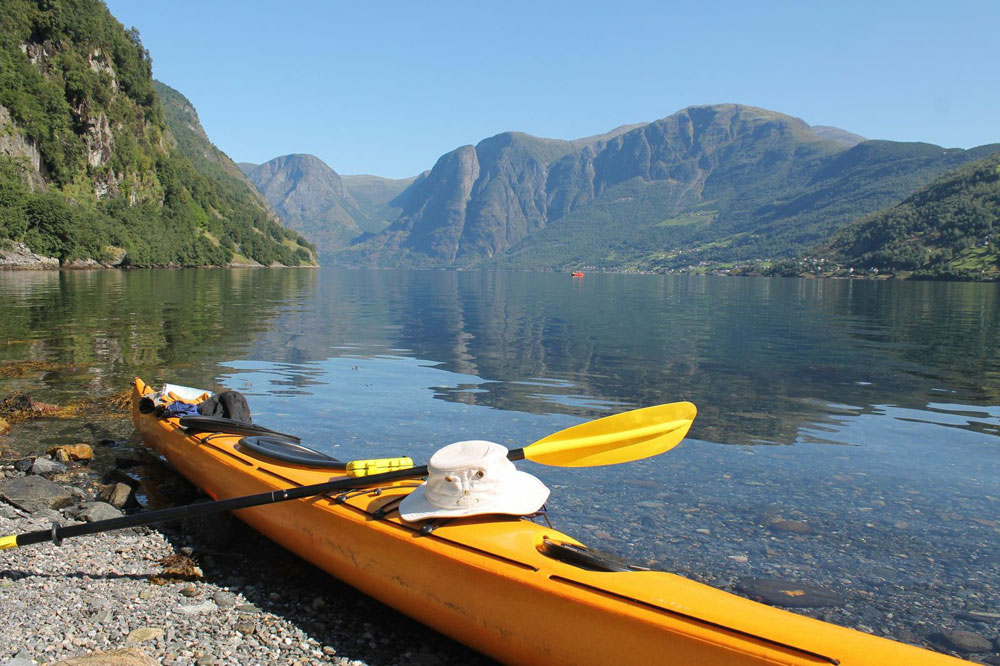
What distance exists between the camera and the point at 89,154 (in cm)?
9425

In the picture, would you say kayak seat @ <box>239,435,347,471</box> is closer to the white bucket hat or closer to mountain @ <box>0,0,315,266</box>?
the white bucket hat

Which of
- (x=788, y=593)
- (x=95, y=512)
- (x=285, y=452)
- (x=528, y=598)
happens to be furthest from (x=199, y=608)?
(x=788, y=593)

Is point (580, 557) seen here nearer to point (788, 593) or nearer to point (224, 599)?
point (788, 593)

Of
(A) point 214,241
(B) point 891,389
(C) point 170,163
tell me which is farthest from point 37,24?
(B) point 891,389

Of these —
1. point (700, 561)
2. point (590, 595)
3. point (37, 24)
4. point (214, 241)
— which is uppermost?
point (37, 24)

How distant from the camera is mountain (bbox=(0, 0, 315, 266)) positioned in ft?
246

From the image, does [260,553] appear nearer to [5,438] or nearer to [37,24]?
[5,438]

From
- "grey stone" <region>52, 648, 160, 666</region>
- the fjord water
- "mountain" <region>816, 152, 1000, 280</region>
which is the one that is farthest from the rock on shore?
"mountain" <region>816, 152, 1000, 280</region>

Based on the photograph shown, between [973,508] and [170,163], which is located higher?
[170,163]

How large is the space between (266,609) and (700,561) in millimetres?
3986

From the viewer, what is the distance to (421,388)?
1518 cm

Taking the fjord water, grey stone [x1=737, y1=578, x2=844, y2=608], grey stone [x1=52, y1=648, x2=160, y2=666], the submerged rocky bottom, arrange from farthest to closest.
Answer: the fjord water, grey stone [x1=737, y1=578, x2=844, y2=608], the submerged rocky bottom, grey stone [x1=52, y1=648, x2=160, y2=666]

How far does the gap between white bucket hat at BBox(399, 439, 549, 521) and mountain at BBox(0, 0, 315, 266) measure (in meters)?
79.4

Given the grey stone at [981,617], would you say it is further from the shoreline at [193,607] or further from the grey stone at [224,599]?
the grey stone at [224,599]
